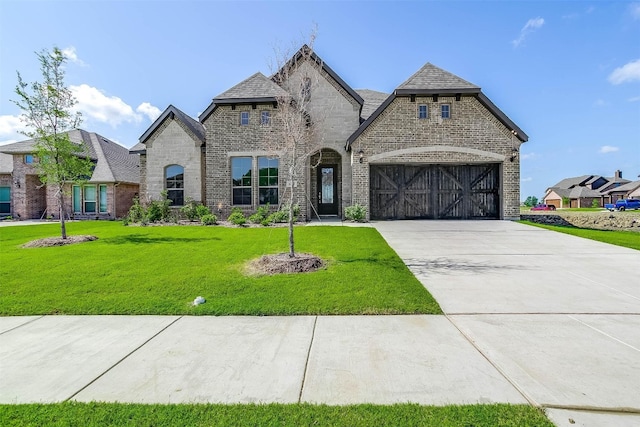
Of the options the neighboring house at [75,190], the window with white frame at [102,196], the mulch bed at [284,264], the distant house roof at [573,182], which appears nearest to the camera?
the mulch bed at [284,264]

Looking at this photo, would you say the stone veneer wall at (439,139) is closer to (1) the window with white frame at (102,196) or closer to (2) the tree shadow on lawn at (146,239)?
(2) the tree shadow on lawn at (146,239)

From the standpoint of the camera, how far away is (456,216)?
54.8 ft

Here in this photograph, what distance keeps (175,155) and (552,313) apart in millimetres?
18059

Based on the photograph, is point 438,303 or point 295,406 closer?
point 295,406

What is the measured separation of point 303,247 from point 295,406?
6773 mm

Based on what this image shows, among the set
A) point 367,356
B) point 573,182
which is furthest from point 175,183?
point 573,182

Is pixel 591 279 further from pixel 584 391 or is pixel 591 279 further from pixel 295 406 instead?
pixel 295 406

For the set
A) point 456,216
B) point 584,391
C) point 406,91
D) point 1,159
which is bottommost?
point 584,391

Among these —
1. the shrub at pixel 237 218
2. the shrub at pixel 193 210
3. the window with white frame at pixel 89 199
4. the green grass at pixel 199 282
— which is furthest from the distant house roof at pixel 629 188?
the window with white frame at pixel 89 199

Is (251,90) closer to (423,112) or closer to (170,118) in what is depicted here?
(170,118)

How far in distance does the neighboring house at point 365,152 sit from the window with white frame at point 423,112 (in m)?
0.05

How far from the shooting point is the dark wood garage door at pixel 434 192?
54.5 feet

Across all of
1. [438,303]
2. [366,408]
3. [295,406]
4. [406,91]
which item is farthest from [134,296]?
[406,91]

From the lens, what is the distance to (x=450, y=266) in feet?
23.5
